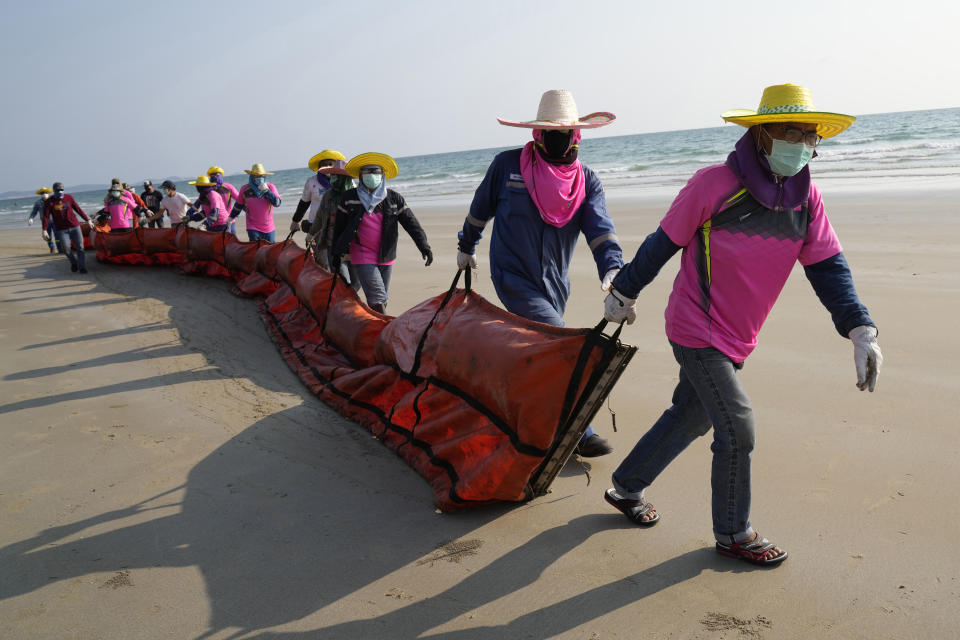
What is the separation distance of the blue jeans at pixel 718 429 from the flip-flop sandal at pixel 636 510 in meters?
0.19

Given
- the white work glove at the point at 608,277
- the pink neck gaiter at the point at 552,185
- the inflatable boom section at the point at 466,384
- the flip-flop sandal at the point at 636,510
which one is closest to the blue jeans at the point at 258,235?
the inflatable boom section at the point at 466,384

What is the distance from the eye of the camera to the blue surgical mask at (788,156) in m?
2.47

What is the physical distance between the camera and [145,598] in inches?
106

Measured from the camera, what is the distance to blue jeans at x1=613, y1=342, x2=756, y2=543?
103 inches

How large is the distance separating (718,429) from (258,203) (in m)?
7.80

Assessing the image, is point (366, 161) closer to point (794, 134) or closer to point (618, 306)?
point (618, 306)

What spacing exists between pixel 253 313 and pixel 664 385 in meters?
5.08

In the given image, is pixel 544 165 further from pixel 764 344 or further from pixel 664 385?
pixel 764 344

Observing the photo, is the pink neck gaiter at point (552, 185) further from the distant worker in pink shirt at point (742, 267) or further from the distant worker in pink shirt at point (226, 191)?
the distant worker in pink shirt at point (226, 191)

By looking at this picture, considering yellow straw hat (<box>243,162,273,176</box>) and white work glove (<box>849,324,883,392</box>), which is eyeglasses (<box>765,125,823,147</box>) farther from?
yellow straw hat (<box>243,162,273,176</box>)

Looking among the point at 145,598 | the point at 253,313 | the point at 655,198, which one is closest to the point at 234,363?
the point at 253,313

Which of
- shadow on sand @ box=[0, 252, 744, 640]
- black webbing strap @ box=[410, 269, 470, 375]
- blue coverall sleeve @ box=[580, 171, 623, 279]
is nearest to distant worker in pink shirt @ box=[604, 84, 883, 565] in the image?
shadow on sand @ box=[0, 252, 744, 640]

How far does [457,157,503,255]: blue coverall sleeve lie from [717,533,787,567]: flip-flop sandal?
81.1 inches

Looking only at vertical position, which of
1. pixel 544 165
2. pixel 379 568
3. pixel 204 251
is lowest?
pixel 379 568
